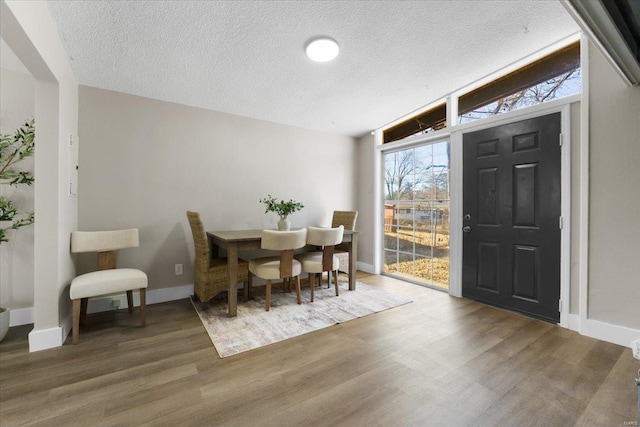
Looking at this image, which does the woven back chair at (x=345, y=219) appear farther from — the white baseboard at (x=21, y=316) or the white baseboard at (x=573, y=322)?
the white baseboard at (x=21, y=316)

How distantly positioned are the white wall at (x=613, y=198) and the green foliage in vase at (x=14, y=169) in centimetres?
490

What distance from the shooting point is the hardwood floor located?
4.36 feet

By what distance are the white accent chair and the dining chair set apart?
105 cm

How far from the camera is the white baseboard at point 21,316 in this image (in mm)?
2334

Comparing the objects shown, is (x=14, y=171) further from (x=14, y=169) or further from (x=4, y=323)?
(x=4, y=323)

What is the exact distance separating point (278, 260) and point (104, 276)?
1525 mm

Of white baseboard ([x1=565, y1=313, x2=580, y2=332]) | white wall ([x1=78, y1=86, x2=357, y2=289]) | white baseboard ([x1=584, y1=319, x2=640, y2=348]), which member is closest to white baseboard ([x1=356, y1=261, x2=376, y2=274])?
white wall ([x1=78, y1=86, x2=357, y2=289])

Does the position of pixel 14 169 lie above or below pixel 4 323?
above

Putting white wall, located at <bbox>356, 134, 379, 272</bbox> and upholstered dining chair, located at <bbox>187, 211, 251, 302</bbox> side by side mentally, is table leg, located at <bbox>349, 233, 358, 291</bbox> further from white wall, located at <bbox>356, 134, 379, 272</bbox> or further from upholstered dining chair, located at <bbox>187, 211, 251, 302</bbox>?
upholstered dining chair, located at <bbox>187, 211, 251, 302</bbox>

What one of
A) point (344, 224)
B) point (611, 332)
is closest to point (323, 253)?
point (344, 224)

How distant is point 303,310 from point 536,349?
1984 millimetres

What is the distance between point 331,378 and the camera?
1631 mm

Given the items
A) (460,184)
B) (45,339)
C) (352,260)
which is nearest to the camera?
(45,339)

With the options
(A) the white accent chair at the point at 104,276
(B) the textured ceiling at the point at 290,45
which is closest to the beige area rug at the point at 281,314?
(A) the white accent chair at the point at 104,276
